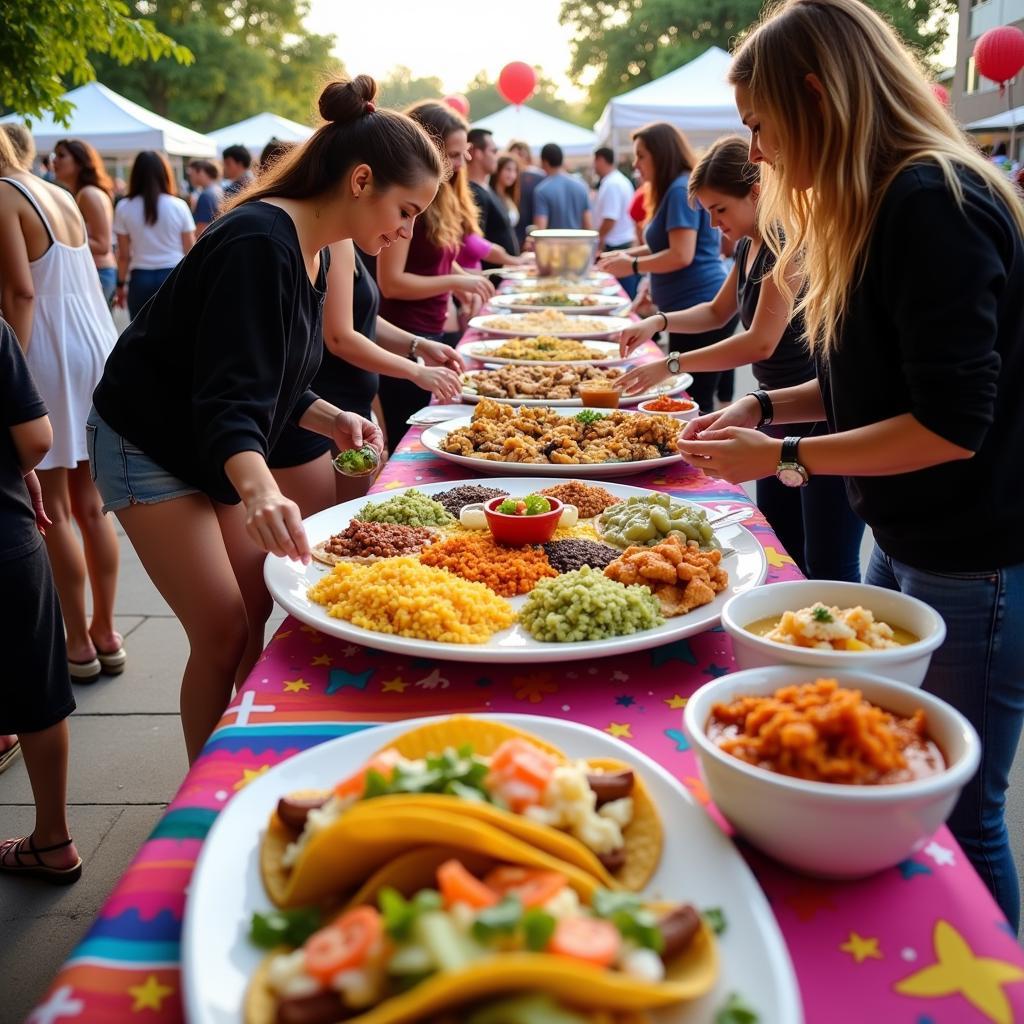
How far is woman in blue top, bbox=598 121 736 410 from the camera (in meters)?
5.62

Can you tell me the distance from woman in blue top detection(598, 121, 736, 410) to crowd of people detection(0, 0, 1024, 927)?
7.08 feet

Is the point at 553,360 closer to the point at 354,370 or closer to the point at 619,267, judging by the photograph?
the point at 354,370

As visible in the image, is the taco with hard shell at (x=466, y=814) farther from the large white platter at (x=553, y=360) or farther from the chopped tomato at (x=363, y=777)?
the large white platter at (x=553, y=360)

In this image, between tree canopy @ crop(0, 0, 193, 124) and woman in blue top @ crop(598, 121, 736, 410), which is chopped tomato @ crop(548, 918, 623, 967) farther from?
tree canopy @ crop(0, 0, 193, 124)

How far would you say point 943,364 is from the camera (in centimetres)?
138

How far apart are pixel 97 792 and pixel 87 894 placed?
1.77ft

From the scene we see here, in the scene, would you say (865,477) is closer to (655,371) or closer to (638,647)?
(638,647)

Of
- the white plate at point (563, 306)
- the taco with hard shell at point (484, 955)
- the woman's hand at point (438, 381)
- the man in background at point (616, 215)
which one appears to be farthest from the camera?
the man in background at point (616, 215)

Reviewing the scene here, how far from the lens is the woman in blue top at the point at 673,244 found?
5.62 meters

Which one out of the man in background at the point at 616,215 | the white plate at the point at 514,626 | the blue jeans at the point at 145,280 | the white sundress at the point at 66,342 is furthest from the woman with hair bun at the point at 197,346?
the man in background at the point at 616,215

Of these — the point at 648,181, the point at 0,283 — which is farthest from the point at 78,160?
the point at 648,181

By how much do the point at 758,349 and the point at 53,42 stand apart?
17.8 ft

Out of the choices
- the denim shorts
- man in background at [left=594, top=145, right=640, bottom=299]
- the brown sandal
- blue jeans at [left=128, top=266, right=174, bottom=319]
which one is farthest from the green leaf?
man in background at [left=594, top=145, right=640, bottom=299]

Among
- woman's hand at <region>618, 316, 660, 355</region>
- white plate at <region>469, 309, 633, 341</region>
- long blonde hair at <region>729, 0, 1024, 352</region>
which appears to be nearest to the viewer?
long blonde hair at <region>729, 0, 1024, 352</region>
